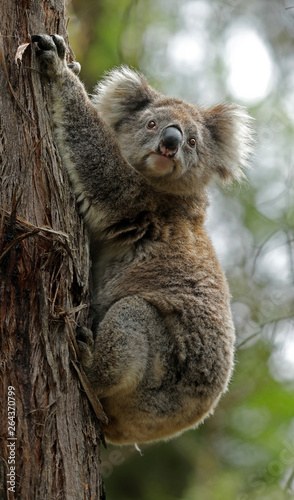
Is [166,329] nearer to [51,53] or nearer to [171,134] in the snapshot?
[171,134]

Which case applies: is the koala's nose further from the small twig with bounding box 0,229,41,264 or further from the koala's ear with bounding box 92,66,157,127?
the small twig with bounding box 0,229,41,264

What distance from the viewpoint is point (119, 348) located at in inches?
145

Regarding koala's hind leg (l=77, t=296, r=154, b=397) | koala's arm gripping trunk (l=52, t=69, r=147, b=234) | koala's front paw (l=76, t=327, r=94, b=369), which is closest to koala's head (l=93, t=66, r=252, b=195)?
koala's arm gripping trunk (l=52, t=69, r=147, b=234)

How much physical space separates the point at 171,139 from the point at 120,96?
927 millimetres

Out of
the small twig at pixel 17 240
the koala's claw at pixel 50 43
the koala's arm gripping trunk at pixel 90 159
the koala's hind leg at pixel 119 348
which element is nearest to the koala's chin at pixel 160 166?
the koala's arm gripping trunk at pixel 90 159

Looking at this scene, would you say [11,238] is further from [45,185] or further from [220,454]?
[220,454]

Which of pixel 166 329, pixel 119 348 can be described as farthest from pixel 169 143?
pixel 119 348

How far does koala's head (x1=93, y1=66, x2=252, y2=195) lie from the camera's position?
15.3ft

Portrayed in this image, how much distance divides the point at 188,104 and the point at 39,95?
214cm

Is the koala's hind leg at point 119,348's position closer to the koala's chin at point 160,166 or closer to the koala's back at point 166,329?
the koala's back at point 166,329

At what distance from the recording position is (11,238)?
9.93 feet

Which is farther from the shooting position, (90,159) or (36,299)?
(90,159)

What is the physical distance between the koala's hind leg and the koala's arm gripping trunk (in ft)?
2.13

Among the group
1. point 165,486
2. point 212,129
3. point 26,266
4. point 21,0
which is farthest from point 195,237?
A: point 165,486
